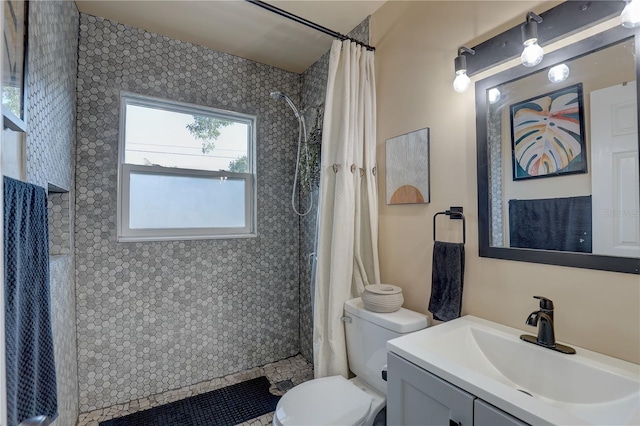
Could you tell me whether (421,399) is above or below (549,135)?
below

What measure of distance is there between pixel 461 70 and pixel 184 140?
1938 millimetres

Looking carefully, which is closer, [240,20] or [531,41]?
[531,41]

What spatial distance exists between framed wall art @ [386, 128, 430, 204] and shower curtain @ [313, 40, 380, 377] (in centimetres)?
12

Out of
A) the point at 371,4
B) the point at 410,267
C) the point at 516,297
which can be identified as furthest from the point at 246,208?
the point at 516,297

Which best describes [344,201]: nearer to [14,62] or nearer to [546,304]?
[546,304]

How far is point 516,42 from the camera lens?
1.16m

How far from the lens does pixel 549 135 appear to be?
1091 mm

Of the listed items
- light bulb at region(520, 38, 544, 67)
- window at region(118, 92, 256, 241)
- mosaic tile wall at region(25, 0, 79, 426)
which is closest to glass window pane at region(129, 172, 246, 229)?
window at region(118, 92, 256, 241)

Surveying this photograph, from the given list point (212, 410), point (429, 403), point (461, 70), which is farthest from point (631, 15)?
point (212, 410)

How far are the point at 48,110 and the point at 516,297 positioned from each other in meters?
2.18

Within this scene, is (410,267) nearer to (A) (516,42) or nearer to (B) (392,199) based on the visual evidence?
(B) (392,199)

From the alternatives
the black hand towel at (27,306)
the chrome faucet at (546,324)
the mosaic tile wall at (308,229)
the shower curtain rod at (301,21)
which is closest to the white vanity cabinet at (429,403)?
Result: the chrome faucet at (546,324)

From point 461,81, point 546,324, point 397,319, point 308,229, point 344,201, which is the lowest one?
point 397,319

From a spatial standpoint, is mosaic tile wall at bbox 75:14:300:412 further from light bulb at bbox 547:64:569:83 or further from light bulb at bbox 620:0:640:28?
light bulb at bbox 620:0:640:28
